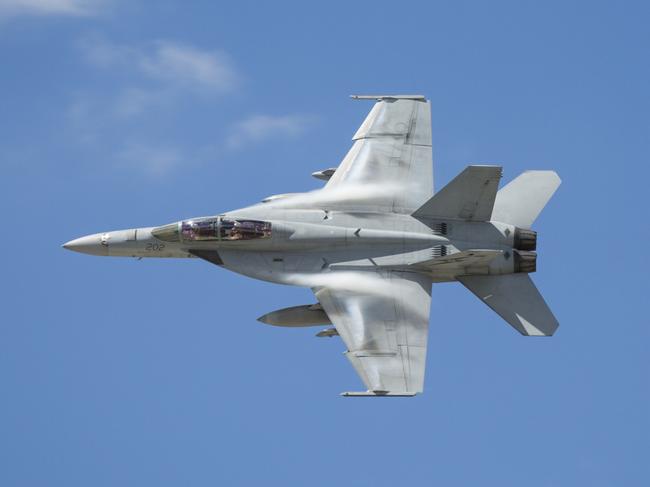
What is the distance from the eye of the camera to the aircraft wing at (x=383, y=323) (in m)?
41.7

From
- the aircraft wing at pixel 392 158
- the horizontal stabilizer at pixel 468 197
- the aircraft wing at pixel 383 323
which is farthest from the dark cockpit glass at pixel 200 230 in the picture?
the horizontal stabilizer at pixel 468 197

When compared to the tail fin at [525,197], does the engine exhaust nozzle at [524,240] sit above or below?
below

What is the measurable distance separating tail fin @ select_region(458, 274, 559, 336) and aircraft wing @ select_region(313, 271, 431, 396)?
1436mm

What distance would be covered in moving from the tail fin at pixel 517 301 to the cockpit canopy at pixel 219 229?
5434mm

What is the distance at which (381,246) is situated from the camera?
147ft

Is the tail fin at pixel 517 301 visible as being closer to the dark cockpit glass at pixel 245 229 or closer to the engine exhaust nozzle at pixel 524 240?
the engine exhaust nozzle at pixel 524 240

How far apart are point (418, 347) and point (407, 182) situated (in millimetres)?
5884

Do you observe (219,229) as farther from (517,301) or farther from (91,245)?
(517,301)

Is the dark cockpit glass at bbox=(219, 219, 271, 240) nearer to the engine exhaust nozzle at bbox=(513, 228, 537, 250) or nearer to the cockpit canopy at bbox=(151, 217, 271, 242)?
the cockpit canopy at bbox=(151, 217, 271, 242)

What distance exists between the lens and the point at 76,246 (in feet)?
152

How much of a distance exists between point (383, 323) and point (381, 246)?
8.34 feet

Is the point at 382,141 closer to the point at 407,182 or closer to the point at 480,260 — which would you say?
the point at 407,182

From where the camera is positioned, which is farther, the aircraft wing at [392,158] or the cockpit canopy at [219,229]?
the aircraft wing at [392,158]

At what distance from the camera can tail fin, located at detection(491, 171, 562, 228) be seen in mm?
45875
